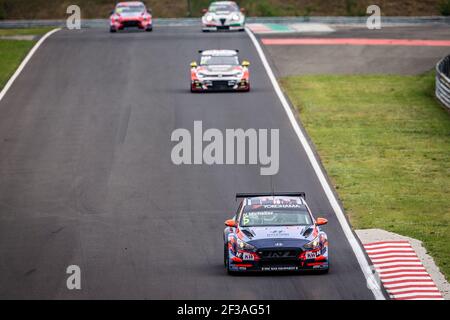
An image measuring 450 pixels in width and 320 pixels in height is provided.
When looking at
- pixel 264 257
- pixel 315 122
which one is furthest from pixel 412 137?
pixel 264 257

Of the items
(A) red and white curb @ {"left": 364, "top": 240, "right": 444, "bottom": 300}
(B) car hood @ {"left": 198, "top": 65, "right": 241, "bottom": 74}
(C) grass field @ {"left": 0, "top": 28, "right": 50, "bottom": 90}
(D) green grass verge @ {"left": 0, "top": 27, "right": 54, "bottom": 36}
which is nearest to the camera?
(A) red and white curb @ {"left": 364, "top": 240, "right": 444, "bottom": 300}

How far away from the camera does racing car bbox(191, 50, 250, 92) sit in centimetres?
4375

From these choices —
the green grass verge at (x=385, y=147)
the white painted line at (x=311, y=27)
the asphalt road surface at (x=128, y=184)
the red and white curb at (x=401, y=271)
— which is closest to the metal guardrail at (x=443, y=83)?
the green grass verge at (x=385, y=147)

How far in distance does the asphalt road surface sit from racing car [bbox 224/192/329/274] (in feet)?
0.87

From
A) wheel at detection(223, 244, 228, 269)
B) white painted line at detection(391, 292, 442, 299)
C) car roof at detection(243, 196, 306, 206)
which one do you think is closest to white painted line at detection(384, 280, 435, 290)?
white painted line at detection(391, 292, 442, 299)

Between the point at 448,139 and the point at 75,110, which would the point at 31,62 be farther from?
the point at 448,139

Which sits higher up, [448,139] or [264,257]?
[264,257]

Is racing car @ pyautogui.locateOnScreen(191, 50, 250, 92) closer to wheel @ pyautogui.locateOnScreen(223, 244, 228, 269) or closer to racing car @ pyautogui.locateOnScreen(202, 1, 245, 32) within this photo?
racing car @ pyautogui.locateOnScreen(202, 1, 245, 32)

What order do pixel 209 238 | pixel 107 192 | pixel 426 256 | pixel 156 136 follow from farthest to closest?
pixel 156 136 < pixel 107 192 < pixel 209 238 < pixel 426 256

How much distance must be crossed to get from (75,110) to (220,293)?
2161cm

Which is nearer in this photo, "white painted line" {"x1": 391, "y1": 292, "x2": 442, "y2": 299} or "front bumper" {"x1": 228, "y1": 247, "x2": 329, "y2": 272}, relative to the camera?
"white painted line" {"x1": 391, "y1": 292, "x2": 442, "y2": 299}

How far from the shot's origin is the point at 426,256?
24.2 meters

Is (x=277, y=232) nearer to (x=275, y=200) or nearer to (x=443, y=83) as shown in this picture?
(x=275, y=200)
